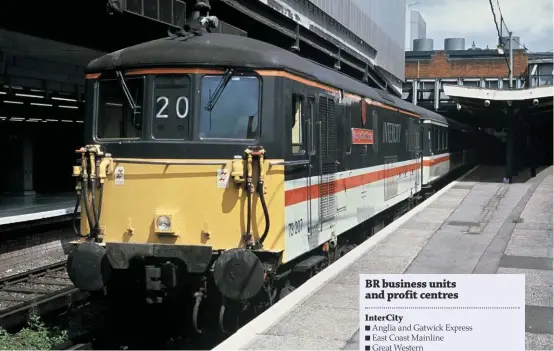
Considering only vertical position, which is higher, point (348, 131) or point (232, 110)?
point (232, 110)

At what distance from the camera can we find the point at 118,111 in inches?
275

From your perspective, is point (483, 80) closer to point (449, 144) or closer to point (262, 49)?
point (449, 144)

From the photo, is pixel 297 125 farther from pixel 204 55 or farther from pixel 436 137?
pixel 436 137

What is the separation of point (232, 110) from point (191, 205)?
1039mm

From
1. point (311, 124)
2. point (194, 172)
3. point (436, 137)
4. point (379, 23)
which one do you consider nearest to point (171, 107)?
point (194, 172)

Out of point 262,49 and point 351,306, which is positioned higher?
point 262,49

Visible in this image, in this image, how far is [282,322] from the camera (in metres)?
6.36

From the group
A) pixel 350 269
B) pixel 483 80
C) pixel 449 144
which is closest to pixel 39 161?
pixel 449 144

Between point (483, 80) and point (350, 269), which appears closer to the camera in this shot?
point (350, 269)

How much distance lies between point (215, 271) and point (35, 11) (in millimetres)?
8646

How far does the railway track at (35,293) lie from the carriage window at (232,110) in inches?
160

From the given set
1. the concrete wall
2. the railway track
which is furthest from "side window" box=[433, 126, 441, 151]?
the railway track

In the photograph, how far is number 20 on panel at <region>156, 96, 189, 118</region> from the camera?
6613 millimetres

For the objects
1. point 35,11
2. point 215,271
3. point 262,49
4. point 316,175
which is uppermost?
point 35,11
